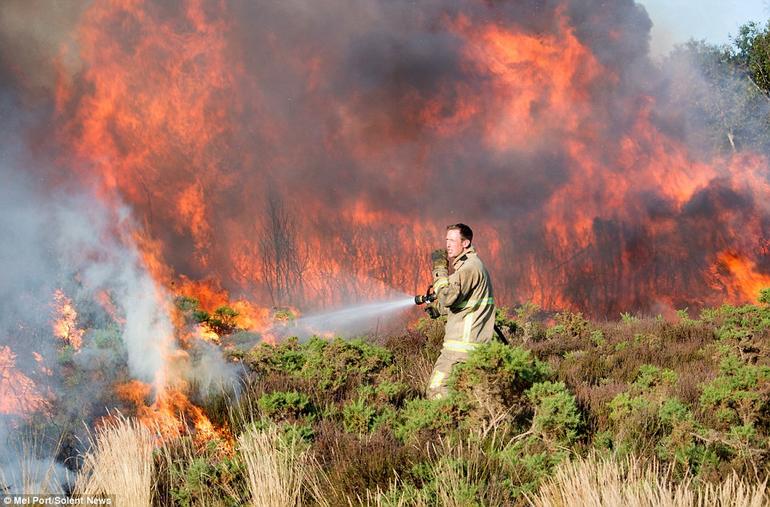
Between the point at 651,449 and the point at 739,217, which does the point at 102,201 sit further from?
the point at 739,217

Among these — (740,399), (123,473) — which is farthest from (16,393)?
(740,399)

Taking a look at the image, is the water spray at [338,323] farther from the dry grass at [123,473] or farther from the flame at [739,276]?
the flame at [739,276]

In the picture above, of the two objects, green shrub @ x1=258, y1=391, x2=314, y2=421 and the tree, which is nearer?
green shrub @ x1=258, y1=391, x2=314, y2=421

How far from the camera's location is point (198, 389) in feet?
23.4

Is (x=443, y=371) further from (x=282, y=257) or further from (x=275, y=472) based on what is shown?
(x=282, y=257)

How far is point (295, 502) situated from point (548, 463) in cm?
186

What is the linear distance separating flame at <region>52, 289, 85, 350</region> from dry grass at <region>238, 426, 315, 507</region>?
163 inches

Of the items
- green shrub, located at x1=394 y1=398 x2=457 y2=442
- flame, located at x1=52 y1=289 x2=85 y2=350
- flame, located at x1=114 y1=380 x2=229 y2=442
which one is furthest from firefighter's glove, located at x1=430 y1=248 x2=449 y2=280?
flame, located at x1=52 y1=289 x2=85 y2=350

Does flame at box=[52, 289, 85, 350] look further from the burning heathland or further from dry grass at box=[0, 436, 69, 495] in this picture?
dry grass at box=[0, 436, 69, 495]

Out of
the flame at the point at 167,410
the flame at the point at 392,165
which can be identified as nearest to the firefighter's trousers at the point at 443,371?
the flame at the point at 167,410

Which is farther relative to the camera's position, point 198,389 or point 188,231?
point 188,231

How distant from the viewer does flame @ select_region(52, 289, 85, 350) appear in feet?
26.8

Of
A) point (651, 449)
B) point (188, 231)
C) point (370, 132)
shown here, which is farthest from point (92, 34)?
A: point (651, 449)

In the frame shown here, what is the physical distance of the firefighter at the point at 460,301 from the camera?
6141mm
